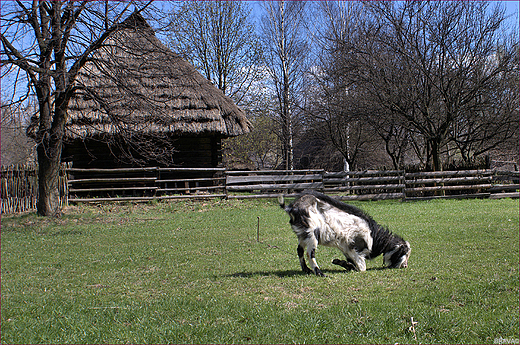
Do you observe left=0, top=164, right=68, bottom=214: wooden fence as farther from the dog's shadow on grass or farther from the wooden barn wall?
the dog's shadow on grass

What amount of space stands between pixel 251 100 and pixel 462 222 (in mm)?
23501

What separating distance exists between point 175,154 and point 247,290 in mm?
16472

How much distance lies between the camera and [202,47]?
30.7 metres

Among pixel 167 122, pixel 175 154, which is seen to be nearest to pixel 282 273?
pixel 167 122

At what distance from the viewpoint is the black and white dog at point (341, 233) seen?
6.23 meters

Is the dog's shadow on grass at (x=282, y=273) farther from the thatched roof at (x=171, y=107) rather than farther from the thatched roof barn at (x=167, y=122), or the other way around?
the thatched roof at (x=171, y=107)

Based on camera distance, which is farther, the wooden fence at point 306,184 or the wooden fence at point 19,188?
the wooden fence at point 306,184

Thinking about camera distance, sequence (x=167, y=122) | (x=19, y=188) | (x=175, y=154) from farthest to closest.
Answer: (x=175, y=154), (x=167, y=122), (x=19, y=188)

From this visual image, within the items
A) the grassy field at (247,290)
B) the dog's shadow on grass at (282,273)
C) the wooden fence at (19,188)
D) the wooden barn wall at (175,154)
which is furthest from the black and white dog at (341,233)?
the wooden barn wall at (175,154)

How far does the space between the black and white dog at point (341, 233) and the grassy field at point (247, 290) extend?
30 centimetres

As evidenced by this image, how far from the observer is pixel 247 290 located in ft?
18.1

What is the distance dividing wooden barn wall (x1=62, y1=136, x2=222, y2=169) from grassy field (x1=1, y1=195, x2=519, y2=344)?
9.33 m

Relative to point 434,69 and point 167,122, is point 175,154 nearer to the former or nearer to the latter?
point 167,122

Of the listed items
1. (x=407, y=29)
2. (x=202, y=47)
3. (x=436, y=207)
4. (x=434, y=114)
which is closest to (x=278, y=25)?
(x=202, y=47)
